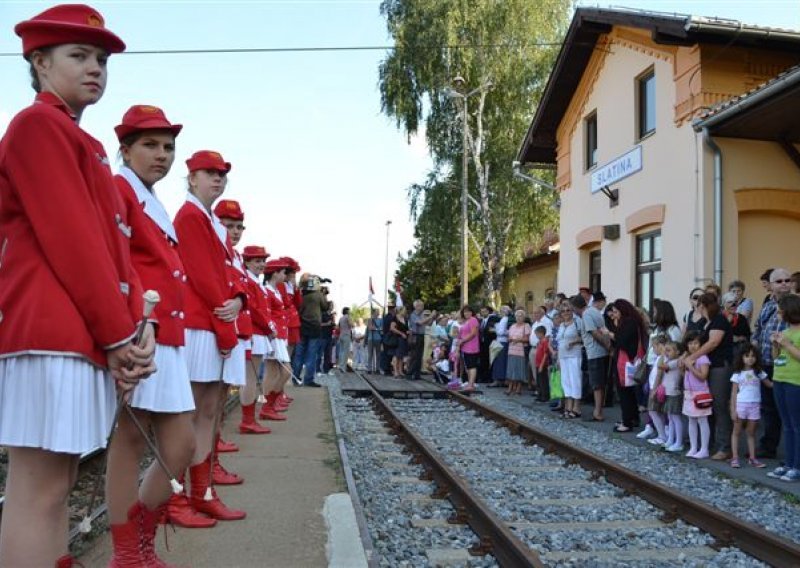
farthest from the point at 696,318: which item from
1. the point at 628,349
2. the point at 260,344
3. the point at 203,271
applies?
the point at 203,271

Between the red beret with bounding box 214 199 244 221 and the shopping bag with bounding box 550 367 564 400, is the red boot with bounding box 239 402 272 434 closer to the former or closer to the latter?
the red beret with bounding box 214 199 244 221

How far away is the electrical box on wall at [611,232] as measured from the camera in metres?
16.1

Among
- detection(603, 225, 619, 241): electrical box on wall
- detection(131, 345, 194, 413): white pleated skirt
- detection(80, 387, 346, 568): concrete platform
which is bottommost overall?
detection(80, 387, 346, 568): concrete platform

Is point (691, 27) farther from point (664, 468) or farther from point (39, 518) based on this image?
point (39, 518)

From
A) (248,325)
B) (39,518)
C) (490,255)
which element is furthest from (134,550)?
(490,255)

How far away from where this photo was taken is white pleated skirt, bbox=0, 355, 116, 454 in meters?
2.28

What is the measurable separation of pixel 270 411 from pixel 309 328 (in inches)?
181

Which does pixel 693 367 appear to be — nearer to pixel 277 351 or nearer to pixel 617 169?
pixel 277 351

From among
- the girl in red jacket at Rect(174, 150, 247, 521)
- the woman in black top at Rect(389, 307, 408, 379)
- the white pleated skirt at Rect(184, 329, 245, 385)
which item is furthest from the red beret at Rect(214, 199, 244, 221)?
the woman in black top at Rect(389, 307, 408, 379)

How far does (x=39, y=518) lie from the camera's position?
2.32 m

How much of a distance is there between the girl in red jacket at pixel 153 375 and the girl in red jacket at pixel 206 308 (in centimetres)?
67

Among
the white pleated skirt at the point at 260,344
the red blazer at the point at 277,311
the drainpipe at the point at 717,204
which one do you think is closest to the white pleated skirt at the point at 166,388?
the white pleated skirt at the point at 260,344

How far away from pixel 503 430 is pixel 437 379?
9.10m

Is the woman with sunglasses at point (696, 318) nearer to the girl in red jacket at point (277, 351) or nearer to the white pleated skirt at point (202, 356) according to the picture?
the girl in red jacket at point (277, 351)
